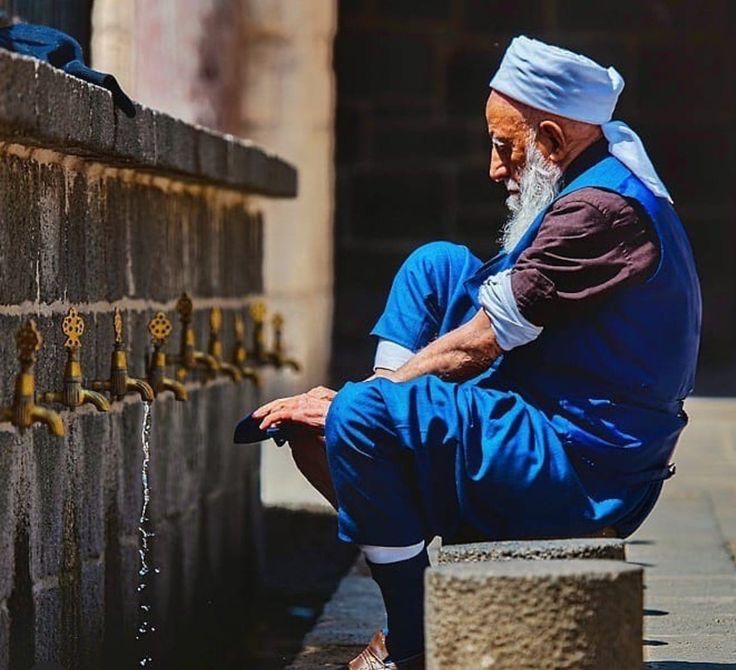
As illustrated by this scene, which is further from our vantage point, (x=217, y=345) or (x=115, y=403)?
(x=217, y=345)

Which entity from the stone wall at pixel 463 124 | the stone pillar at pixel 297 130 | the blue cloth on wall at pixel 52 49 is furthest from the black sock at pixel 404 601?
the stone wall at pixel 463 124

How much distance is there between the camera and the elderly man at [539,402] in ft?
12.6

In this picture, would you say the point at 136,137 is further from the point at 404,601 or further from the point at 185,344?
the point at 404,601

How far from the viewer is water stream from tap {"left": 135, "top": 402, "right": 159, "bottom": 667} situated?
468 centimetres

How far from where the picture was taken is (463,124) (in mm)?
11750

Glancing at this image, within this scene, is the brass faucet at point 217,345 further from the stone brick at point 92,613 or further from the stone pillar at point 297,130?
the stone pillar at point 297,130

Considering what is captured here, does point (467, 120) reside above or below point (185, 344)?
above

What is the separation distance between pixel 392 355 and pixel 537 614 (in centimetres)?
125

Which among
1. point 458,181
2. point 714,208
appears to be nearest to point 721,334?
point 714,208

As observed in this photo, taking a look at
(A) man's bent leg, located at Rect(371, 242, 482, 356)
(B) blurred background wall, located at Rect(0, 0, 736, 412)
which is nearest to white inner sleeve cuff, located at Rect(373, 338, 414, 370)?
(A) man's bent leg, located at Rect(371, 242, 482, 356)

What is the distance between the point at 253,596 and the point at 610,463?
2227 mm

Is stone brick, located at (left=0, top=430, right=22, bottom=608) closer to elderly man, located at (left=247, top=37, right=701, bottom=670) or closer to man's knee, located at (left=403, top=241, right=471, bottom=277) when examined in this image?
elderly man, located at (left=247, top=37, right=701, bottom=670)

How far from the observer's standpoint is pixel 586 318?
3904 millimetres

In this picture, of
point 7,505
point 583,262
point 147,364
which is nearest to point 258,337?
point 147,364
